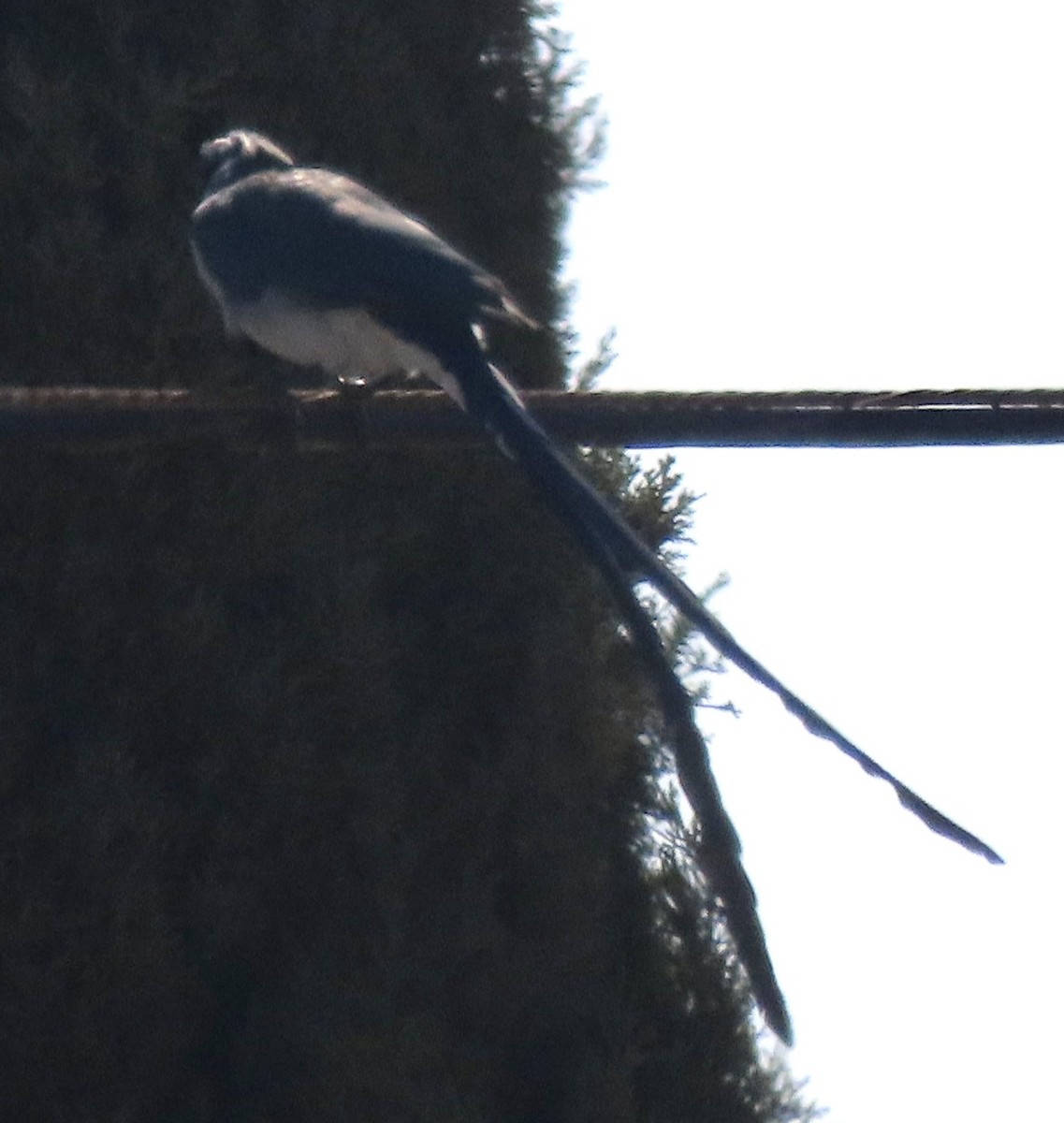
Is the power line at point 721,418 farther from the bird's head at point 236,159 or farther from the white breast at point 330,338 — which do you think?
the bird's head at point 236,159

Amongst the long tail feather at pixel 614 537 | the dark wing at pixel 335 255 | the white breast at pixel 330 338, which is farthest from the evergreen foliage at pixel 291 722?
the long tail feather at pixel 614 537

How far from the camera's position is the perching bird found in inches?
90.4

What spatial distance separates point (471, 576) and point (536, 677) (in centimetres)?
35

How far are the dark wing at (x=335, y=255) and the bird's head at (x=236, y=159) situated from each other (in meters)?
0.23

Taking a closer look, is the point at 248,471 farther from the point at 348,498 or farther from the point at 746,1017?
the point at 746,1017

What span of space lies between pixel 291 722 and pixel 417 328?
2.14m

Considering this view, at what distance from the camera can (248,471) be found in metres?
5.47

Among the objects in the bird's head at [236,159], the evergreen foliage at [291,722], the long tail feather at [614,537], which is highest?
the bird's head at [236,159]

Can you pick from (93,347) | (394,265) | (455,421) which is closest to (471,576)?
(93,347)

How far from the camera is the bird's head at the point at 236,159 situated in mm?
4727

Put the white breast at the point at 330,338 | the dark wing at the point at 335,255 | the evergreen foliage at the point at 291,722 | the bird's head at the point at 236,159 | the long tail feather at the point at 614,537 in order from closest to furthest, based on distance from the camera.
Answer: the long tail feather at the point at 614,537 → the dark wing at the point at 335,255 → the white breast at the point at 330,338 → the bird's head at the point at 236,159 → the evergreen foliage at the point at 291,722

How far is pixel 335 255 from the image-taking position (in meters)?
3.72

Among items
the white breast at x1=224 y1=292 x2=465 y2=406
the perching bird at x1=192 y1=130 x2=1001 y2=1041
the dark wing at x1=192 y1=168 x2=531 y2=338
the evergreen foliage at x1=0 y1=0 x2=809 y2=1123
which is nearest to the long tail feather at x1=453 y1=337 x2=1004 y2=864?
the perching bird at x1=192 y1=130 x2=1001 y2=1041

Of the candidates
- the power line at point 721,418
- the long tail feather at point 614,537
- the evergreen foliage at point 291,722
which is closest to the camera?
the long tail feather at point 614,537
